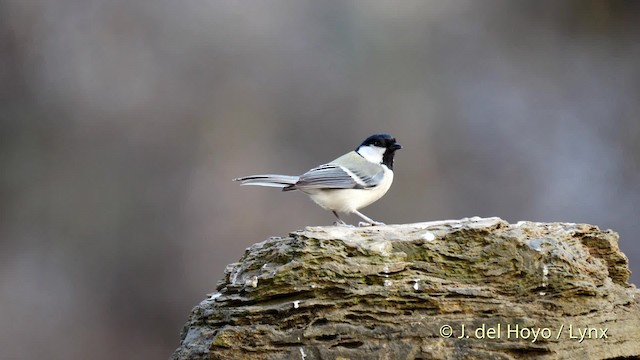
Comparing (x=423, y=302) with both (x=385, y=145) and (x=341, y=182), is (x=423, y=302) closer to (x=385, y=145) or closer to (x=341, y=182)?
(x=341, y=182)

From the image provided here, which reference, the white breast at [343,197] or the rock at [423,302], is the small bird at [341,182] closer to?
the white breast at [343,197]

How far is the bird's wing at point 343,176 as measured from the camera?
4176 millimetres

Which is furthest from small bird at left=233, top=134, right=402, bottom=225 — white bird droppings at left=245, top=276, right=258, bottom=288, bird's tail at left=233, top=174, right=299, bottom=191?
white bird droppings at left=245, top=276, right=258, bottom=288

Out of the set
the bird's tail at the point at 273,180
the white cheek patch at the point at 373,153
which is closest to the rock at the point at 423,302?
the bird's tail at the point at 273,180

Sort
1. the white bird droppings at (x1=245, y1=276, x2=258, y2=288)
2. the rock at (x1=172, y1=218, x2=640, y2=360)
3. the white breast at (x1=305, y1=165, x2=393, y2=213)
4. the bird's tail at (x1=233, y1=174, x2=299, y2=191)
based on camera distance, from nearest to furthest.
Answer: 1. the rock at (x1=172, y1=218, x2=640, y2=360)
2. the white bird droppings at (x1=245, y1=276, x2=258, y2=288)
3. the bird's tail at (x1=233, y1=174, x2=299, y2=191)
4. the white breast at (x1=305, y1=165, x2=393, y2=213)

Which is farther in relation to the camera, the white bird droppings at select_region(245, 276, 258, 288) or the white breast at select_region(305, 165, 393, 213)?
the white breast at select_region(305, 165, 393, 213)

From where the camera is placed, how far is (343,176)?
14.0 feet

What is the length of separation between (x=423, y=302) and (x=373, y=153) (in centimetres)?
158

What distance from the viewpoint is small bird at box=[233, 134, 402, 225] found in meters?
4.16

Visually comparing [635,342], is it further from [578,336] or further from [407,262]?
[407,262]

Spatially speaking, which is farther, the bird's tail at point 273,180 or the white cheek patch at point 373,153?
the white cheek patch at point 373,153

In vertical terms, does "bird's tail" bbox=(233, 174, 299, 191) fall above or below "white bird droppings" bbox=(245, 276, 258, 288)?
above

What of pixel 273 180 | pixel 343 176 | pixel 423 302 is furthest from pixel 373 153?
pixel 423 302

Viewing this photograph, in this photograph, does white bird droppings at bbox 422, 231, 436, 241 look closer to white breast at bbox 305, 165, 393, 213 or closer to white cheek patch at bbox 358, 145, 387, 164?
white breast at bbox 305, 165, 393, 213
